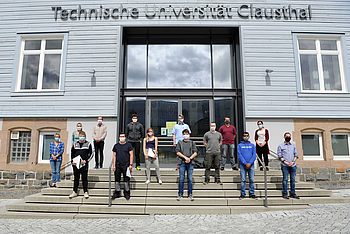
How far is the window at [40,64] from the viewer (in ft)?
36.9

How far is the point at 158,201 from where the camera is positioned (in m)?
7.16

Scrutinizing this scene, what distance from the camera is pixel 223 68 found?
38.7 ft

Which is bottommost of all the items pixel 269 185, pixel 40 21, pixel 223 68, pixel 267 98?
pixel 269 185

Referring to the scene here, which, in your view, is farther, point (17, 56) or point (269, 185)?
point (17, 56)

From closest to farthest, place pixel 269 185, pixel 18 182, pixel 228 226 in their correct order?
pixel 228 226, pixel 269 185, pixel 18 182

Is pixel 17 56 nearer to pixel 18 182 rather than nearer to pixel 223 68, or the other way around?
pixel 18 182

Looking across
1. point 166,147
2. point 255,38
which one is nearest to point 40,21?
point 166,147

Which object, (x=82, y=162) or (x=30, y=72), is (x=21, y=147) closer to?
(x=30, y=72)

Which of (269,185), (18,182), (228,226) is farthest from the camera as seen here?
(18,182)

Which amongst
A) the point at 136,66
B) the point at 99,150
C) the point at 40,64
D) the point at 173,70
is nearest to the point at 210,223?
the point at 99,150

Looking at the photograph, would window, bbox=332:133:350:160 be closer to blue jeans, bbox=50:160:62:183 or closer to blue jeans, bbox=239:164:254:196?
blue jeans, bbox=239:164:254:196

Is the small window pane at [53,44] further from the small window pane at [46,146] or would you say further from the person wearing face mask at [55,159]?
the person wearing face mask at [55,159]

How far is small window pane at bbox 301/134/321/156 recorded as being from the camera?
10.5 metres

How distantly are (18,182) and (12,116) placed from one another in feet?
8.45
